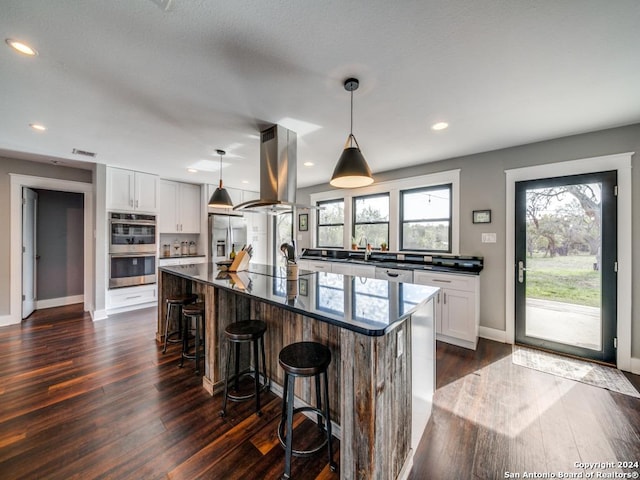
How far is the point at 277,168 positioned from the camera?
2670 mm

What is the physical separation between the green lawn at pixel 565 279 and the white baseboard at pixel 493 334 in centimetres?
60

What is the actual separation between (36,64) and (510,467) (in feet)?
13.1

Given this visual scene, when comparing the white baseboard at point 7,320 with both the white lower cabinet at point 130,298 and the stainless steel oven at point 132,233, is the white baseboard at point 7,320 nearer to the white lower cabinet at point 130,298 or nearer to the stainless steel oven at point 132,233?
the white lower cabinet at point 130,298

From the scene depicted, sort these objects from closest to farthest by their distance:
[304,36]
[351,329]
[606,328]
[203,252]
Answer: [351,329] → [304,36] → [606,328] → [203,252]

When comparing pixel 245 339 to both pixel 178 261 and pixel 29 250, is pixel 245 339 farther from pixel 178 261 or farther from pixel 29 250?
pixel 29 250

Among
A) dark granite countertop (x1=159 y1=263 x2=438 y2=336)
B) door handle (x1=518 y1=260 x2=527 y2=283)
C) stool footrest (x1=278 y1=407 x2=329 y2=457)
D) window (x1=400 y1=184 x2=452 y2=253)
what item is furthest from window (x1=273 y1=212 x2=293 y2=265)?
stool footrest (x1=278 y1=407 x2=329 y2=457)

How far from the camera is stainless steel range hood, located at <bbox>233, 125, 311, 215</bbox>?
265cm

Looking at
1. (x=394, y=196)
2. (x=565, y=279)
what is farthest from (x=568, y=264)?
(x=394, y=196)

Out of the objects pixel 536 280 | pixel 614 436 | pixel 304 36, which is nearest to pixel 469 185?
pixel 536 280

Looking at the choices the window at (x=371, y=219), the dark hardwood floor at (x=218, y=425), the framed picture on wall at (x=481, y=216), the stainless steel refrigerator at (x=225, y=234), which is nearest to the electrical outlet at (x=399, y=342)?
the dark hardwood floor at (x=218, y=425)

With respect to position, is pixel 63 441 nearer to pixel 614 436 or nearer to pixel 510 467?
pixel 510 467

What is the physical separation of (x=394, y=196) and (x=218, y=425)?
3.86 metres

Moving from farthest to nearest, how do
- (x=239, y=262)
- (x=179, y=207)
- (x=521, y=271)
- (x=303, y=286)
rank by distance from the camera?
(x=179, y=207), (x=521, y=271), (x=239, y=262), (x=303, y=286)

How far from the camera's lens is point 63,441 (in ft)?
5.25
